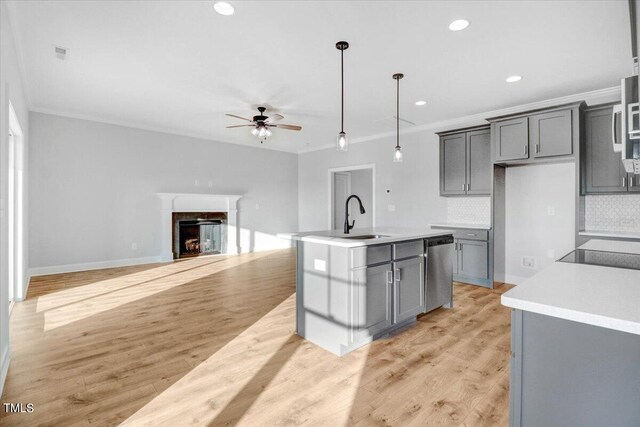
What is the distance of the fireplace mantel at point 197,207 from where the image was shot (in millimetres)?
6715

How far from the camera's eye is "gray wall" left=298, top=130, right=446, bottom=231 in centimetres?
611

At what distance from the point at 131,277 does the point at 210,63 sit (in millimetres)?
3660

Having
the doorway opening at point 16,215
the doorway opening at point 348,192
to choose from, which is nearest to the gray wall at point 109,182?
the doorway opening at point 16,215

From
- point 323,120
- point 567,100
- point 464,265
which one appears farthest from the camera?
point 323,120

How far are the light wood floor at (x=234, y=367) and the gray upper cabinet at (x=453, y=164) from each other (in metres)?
1.95

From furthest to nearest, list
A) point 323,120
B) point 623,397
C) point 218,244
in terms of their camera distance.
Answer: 1. point 218,244
2. point 323,120
3. point 623,397

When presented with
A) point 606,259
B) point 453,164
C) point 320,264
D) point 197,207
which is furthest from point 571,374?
point 197,207

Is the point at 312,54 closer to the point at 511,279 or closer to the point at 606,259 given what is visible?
the point at 606,259

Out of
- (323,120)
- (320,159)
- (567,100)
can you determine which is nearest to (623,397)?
(567,100)

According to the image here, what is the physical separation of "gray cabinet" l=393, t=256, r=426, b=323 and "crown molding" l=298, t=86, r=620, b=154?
305 cm

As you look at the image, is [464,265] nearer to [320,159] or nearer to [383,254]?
[383,254]

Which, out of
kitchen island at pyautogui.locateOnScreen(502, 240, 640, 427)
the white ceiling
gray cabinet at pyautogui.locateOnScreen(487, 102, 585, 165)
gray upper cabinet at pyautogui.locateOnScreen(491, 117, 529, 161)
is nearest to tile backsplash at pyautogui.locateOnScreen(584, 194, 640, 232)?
gray cabinet at pyautogui.locateOnScreen(487, 102, 585, 165)

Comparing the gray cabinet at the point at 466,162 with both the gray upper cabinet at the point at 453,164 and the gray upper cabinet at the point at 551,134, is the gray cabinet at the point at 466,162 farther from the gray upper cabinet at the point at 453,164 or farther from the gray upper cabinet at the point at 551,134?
the gray upper cabinet at the point at 551,134

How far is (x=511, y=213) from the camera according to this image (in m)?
4.94
